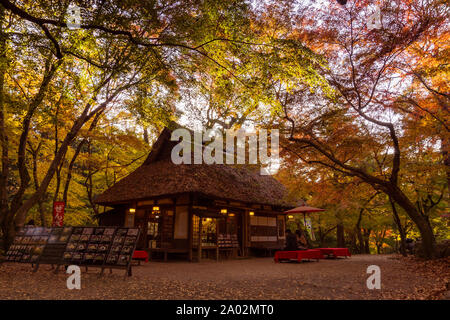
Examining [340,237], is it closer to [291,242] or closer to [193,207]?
[291,242]

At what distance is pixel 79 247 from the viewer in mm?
7379

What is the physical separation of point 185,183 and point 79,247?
5250 mm

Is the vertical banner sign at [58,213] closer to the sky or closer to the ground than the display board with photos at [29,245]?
closer to the sky

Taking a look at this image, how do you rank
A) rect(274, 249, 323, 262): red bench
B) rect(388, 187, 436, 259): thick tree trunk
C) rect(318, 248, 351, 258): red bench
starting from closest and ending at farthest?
rect(388, 187, 436, 259): thick tree trunk → rect(274, 249, 323, 262): red bench → rect(318, 248, 351, 258): red bench

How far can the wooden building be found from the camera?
1236cm

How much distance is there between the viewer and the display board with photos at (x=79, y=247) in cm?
703

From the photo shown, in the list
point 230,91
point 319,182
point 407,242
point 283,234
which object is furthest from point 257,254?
point 230,91

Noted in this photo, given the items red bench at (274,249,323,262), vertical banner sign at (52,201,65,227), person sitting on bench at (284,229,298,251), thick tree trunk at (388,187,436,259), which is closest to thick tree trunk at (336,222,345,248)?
red bench at (274,249,323,262)

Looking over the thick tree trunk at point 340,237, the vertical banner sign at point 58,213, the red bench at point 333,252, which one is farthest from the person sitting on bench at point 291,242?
the thick tree trunk at point 340,237

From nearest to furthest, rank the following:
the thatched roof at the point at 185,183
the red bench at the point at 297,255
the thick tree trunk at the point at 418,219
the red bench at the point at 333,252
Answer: the thick tree trunk at the point at 418,219
the red bench at the point at 297,255
the thatched roof at the point at 185,183
the red bench at the point at 333,252

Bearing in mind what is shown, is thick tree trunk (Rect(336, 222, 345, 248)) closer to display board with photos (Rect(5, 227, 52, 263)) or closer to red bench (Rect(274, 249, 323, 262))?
red bench (Rect(274, 249, 323, 262))

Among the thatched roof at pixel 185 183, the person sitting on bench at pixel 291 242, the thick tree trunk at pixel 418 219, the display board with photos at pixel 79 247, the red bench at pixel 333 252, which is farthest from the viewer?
the red bench at pixel 333 252

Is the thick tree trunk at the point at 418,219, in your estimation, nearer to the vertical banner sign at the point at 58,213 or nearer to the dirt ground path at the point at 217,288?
the dirt ground path at the point at 217,288

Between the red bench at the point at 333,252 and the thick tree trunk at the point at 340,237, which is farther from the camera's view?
the thick tree trunk at the point at 340,237
